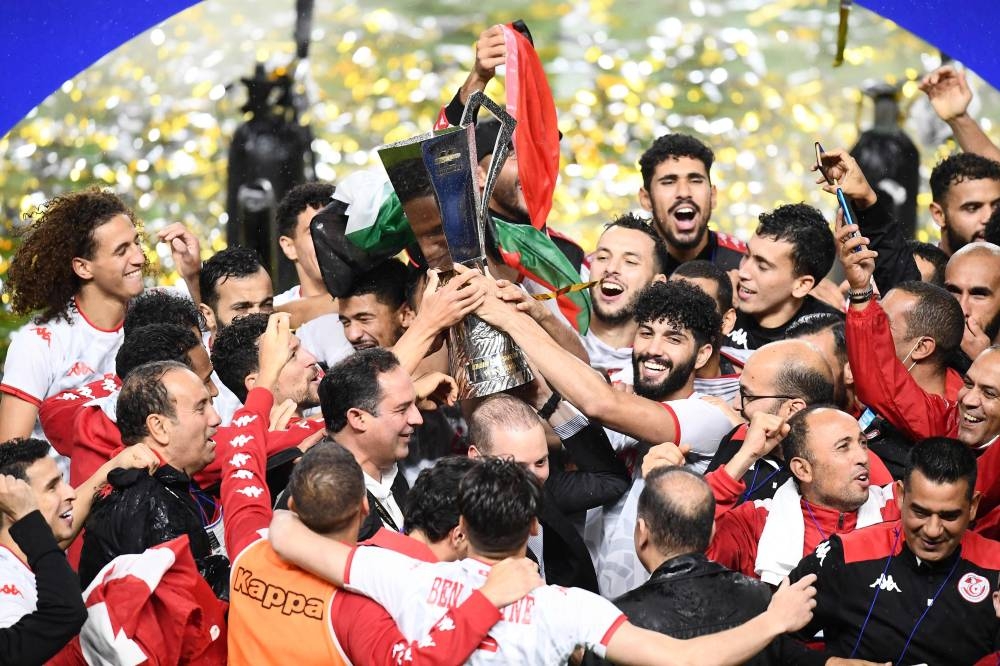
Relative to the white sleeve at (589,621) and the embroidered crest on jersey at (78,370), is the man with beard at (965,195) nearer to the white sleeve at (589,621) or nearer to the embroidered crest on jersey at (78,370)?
the white sleeve at (589,621)

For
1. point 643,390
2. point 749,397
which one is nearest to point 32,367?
point 643,390

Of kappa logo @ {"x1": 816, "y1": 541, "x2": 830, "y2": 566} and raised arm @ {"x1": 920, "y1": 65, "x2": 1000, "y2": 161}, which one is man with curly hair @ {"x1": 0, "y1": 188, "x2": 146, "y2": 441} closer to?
kappa logo @ {"x1": 816, "y1": 541, "x2": 830, "y2": 566}

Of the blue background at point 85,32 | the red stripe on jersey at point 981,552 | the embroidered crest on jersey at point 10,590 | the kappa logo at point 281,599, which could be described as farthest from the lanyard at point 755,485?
the blue background at point 85,32

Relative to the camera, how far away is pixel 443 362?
17.6 ft

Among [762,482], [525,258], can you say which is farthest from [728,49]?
[762,482]

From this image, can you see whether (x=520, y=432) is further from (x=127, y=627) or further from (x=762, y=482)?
(x=127, y=627)

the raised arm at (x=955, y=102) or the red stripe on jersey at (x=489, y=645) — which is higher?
the raised arm at (x=955, y=102)

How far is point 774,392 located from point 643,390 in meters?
0.44

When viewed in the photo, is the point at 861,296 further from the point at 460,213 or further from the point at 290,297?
the point at 290,297

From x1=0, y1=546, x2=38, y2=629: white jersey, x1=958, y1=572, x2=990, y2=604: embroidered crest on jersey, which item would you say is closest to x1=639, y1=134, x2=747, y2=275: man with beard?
x1=958, y1=572, x2=990, y2=604: embroidered crest on jersey

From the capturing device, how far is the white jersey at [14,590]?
386 centimetres

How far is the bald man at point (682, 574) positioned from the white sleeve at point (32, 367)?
2556 mm

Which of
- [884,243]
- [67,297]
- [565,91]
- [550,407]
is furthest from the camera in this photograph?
[565,91]

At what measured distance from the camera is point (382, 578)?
3.67 metres
